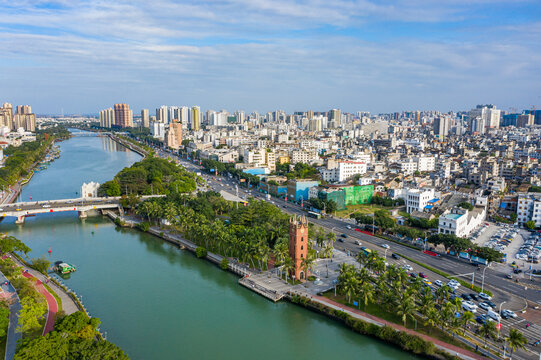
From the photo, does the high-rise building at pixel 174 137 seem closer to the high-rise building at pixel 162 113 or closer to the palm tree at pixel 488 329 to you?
the high-rise building at pixel 162 113

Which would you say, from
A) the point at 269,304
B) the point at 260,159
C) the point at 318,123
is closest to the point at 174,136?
the point at 260,159

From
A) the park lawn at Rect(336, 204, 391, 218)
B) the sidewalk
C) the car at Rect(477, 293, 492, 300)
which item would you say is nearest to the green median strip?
the car at Rect(477, 293, 492, 300)

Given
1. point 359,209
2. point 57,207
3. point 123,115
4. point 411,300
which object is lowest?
point 359,209

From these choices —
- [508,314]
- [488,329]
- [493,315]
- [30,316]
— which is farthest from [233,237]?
[508,314]

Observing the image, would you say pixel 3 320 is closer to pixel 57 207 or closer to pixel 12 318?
pixel 12 318

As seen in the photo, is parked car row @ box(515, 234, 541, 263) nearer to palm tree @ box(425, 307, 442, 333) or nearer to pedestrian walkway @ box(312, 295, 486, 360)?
palm tree @ box(425, 307, 442, 333)
